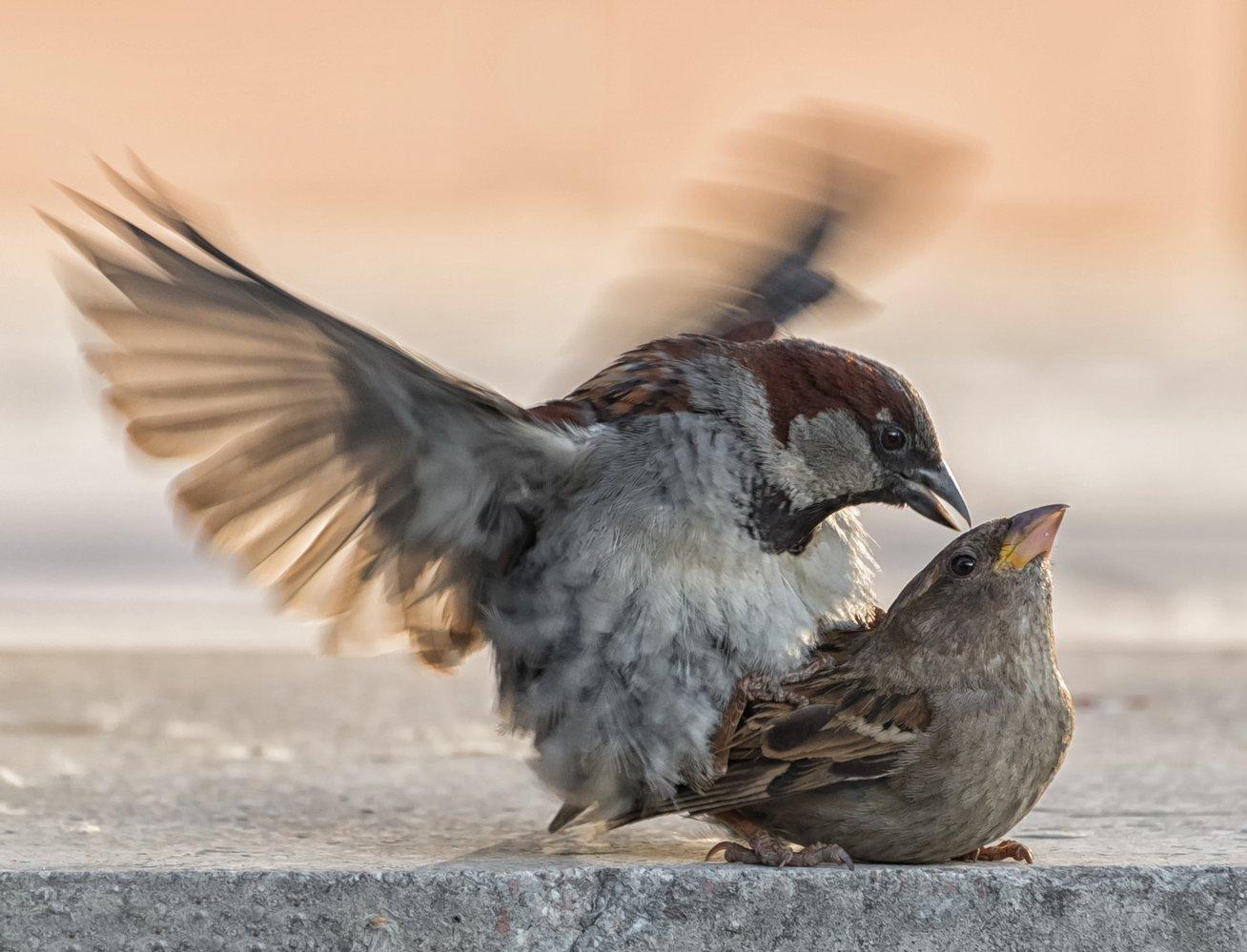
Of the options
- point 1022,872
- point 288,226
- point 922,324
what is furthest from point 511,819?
point 288,226

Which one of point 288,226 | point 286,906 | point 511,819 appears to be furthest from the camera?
point 288,226

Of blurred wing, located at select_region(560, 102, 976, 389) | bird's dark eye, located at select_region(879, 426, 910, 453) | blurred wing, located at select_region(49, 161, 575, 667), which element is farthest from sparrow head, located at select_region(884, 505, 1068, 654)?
blurred wing, located at select_region(560, 102, 976, 389)

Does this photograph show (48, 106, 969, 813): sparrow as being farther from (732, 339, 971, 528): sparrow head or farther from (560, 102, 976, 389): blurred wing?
(560, 102, 976, 389): blurred wing

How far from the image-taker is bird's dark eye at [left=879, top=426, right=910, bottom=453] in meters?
3.59

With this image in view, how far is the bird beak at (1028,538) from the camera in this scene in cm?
336

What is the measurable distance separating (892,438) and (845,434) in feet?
0.28

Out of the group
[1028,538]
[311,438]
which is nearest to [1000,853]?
[1028,538]

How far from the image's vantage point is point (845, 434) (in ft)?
11.8

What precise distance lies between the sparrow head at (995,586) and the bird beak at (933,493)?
21cm

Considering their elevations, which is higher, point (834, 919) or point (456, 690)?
point (834, 919)

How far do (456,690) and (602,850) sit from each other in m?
2.27

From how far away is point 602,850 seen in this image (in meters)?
3.66

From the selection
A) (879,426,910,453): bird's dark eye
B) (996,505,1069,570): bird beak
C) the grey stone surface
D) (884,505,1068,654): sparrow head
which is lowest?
the grey stone surface

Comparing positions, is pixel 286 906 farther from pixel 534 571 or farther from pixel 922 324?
pixel 922 324
